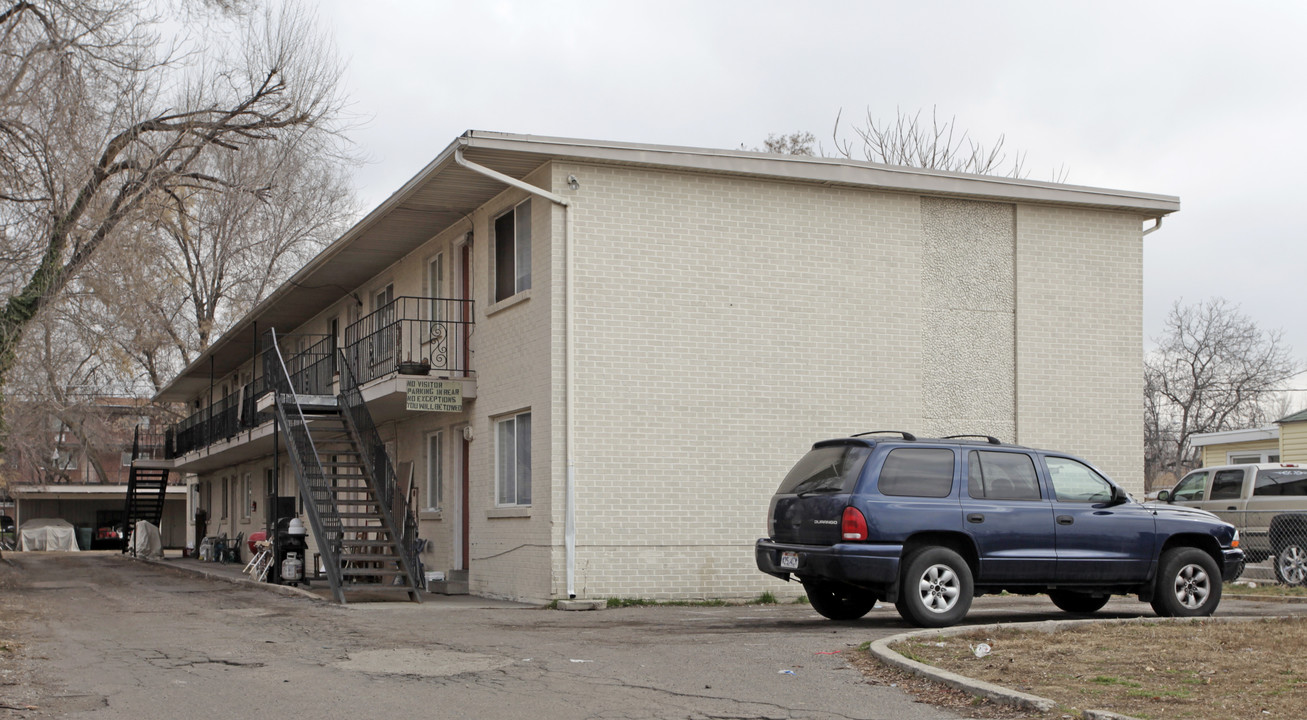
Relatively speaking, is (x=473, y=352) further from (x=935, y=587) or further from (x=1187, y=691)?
(x=1187, y=691)

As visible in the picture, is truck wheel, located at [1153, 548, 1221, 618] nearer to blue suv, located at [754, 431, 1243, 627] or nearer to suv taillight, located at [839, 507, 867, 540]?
blue suv, located at [754, 431, 1243, 627]

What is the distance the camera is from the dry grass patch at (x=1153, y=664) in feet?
24.4

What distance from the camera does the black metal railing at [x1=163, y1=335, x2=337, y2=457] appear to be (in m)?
23.9

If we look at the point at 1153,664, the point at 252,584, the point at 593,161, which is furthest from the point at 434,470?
the point at 1153,664

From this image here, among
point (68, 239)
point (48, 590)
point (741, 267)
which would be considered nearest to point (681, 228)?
point (741, 267)

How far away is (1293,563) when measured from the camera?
60.9ft

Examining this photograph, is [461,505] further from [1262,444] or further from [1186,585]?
[1262,444]

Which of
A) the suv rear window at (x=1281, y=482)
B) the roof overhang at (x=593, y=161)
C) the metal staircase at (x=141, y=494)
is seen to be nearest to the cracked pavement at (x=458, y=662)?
the roof overhang at (x=593, y=161)

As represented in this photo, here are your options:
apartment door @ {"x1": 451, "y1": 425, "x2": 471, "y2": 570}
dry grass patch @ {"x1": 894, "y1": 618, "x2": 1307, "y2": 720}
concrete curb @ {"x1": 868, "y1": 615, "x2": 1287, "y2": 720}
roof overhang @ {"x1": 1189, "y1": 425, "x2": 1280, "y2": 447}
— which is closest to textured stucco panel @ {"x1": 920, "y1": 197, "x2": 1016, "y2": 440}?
concrete curb @ {"x1": 868, "y1": 615, "x2": 1287, "y2": 720}

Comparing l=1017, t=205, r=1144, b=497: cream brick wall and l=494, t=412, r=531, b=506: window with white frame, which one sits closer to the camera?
l=494, t=412, r=531, b=506: window with white frame

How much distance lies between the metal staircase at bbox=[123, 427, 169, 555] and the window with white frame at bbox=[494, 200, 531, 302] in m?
27.8

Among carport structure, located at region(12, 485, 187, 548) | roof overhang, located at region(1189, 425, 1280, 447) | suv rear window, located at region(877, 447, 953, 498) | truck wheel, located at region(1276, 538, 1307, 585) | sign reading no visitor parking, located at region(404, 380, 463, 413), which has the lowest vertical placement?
carport structure, located at region(12, 485, 187, 548)

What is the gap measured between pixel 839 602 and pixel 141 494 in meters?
37.9

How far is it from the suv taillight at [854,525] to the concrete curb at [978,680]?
104cm
